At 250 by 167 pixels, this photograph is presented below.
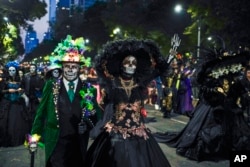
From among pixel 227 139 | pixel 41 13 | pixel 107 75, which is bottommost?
pixel 227 139

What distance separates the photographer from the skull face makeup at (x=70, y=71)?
5.38 meters

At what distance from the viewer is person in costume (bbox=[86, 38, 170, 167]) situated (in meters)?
5.06

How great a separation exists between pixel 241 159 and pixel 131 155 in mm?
1776

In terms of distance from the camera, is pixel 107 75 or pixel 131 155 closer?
pixel 131 155

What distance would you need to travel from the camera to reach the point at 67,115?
5.23m

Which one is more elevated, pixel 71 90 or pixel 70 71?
pixel 70 71

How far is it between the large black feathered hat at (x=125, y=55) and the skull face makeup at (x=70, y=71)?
1.57ft

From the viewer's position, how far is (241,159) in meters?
5.61

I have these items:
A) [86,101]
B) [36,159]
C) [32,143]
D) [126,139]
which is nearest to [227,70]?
[126,139]

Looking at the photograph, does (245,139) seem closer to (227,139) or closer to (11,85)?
(227,139)

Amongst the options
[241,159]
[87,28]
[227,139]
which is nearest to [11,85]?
[227,139]

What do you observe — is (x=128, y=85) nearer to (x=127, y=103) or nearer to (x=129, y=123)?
(x=127, y=103)

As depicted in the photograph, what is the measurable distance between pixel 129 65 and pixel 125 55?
217 mm

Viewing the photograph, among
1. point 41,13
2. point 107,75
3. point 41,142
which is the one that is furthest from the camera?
point 41,13
